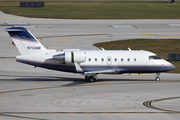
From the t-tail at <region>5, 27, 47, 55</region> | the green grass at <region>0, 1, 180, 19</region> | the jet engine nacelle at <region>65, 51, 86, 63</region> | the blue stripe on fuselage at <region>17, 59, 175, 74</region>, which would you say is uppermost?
the green grass at <region>0, 1, 180, 19</region>

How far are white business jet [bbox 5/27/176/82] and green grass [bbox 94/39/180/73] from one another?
59.6 feet

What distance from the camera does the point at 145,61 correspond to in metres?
40.0

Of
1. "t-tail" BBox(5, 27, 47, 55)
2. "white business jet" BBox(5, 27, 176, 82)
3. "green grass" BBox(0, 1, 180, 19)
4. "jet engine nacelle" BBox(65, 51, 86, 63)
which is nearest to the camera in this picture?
"jet engine nacelle" BBox(65, 51, 86, 63)

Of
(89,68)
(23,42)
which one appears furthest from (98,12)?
(89,68)

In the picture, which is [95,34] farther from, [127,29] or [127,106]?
[127,106]

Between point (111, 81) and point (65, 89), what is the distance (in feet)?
21.9

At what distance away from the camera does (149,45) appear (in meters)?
62.6

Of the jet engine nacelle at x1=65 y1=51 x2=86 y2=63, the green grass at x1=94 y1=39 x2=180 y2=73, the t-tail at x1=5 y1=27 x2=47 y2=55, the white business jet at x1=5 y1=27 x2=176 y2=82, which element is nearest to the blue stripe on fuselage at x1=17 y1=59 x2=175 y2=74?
the white business jet at x1=5 y1=27 x2=176 y2=82

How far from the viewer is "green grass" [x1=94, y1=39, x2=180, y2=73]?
195 feet

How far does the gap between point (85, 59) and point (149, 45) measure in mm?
26080

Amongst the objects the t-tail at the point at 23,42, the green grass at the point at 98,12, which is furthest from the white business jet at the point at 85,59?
the green grass at the point at 98,12

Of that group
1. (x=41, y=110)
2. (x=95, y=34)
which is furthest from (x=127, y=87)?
(x=95, y=34)

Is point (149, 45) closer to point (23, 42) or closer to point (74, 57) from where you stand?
point (74, 57)

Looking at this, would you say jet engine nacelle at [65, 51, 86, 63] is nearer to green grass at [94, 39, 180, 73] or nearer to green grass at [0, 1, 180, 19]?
green grass at [94, 39, 180, 73]
